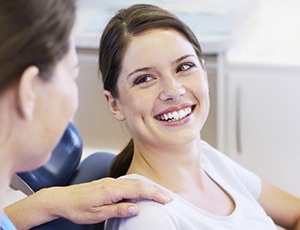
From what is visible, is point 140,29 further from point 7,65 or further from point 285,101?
point 285,101

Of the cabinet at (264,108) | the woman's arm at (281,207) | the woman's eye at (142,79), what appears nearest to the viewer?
the woman's eye at (142,79)

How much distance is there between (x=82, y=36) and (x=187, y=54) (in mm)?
957

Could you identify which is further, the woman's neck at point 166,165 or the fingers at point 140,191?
the woman's neck at point 166,165

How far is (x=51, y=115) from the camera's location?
2.46 feet

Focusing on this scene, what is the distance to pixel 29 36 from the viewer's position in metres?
0.70

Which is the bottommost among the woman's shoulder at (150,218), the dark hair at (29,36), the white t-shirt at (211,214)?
the white t-shirt at (211,214)

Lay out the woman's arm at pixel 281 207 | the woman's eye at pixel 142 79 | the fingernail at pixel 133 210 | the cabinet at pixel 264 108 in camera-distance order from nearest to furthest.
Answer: the fingernail at pixel 133 210 < the woman's eye at pixel 142 79 < the woman's arm at pixel 281 207 < the cabinet at pixel 264 108

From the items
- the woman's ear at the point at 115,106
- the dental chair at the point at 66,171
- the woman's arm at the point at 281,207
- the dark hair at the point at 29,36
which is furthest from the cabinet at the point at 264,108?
the dark hair at the point at 29,36

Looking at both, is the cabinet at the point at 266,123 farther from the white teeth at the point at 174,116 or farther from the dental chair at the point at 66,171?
the white teeth at the point at 174,116

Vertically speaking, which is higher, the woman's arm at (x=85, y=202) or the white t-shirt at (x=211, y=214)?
the woman's arm at (x=85, y=202)

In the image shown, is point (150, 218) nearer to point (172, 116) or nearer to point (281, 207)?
point (172, 116)

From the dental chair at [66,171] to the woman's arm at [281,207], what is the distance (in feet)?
1.38

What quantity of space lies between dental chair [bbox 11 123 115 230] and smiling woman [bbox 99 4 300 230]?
136mm

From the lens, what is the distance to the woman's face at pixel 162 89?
1.19 meters
